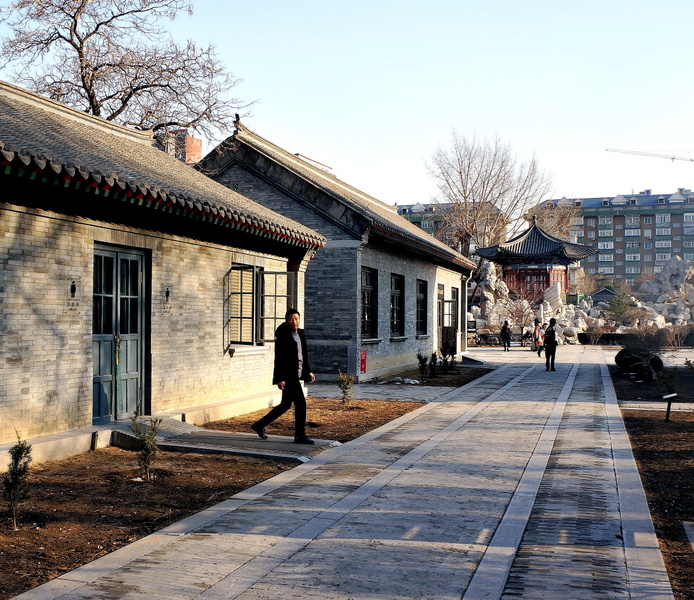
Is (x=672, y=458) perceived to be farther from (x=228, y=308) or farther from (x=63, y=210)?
(x=63, y=210)

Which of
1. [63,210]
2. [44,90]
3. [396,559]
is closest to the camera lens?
[396,559]

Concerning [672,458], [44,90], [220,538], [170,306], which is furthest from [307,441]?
[44,90]

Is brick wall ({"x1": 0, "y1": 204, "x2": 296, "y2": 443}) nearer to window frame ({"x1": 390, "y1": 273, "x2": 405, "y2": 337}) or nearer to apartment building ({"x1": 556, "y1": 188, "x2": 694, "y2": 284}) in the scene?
window frame ({"x1": 390, "y1": 273, "x2": 405, "y2": 337})

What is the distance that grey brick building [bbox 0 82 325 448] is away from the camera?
24.7ft

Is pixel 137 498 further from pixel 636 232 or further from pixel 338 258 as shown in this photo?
pixel 636 232

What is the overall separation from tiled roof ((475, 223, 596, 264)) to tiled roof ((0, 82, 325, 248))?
1437 inches

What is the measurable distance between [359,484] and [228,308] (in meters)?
5.55

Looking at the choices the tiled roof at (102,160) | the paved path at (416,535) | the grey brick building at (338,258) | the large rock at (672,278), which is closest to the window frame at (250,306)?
the tiled roof at (102,160)

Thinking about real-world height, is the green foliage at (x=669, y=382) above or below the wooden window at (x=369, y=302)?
below

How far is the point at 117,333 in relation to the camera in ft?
30.4

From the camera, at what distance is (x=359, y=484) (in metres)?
6.88

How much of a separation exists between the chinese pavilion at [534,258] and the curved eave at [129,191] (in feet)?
124

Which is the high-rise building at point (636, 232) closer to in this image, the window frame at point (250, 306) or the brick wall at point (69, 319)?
the window frame at point (250, 306)

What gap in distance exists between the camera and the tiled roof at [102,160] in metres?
7.23
